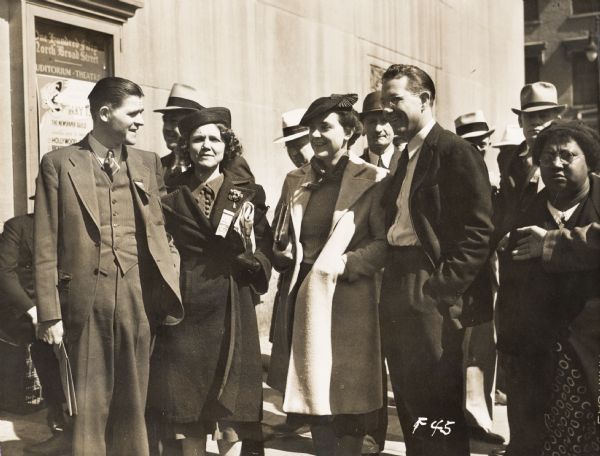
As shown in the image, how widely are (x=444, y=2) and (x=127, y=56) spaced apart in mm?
5583

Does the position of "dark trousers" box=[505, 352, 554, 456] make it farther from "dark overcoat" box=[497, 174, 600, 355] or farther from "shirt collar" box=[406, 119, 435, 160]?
"shirt collar" box=[406, 119, 435, 160]

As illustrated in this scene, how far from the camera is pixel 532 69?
2811 cm

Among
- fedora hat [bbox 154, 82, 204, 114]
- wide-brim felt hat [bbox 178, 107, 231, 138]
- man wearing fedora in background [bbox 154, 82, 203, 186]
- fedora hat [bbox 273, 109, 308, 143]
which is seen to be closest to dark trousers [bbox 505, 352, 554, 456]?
wide-brim felt hat [bbox 178, 107, 231, 138]

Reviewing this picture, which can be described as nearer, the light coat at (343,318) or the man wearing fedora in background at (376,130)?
the light coat at (343,318)

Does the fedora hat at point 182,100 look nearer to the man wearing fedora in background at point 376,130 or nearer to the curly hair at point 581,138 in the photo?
the man wearing fedora in background at point 376,130

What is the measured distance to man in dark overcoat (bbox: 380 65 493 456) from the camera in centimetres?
377

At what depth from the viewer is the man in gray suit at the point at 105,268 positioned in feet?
12.7

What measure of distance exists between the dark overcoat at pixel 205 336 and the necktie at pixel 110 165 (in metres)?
0.41

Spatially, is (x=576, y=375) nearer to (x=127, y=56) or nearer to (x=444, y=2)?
(x=127, y=56)

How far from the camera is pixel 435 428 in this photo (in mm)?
3865

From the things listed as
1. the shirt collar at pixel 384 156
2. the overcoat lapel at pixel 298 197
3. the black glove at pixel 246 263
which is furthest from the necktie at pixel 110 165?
the shirt collar at pixel 384 156

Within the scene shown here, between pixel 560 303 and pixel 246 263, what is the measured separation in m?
1.55

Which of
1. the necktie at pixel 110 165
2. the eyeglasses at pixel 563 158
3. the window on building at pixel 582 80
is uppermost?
the window on building at pixel 582 80

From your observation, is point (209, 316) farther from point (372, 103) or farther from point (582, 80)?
point (582, 80)
